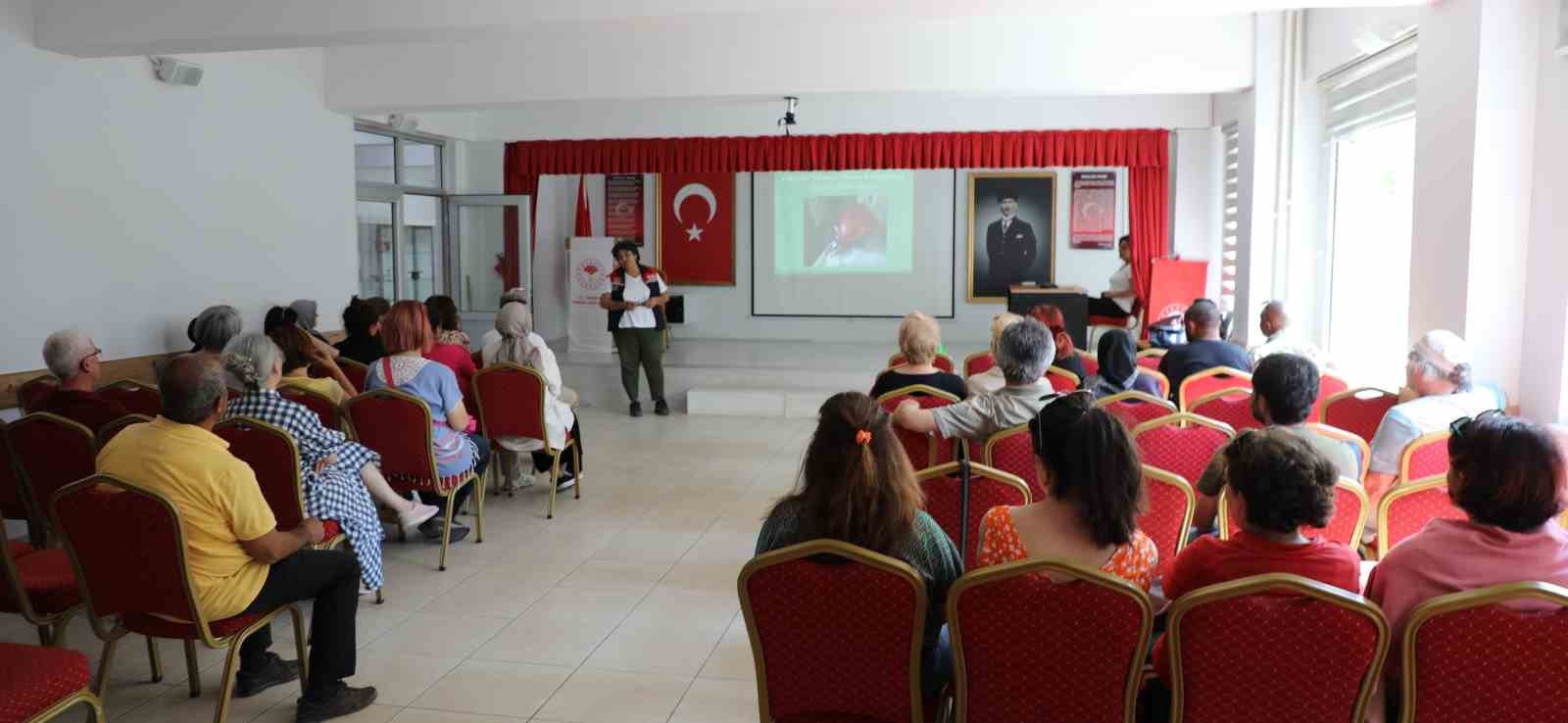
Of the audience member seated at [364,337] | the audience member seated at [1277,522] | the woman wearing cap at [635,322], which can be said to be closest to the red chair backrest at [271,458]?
the audience member seated at [1277,522]

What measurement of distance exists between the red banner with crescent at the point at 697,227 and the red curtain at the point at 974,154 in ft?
8.33

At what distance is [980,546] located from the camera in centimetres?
247

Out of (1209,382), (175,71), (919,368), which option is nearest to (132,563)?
(919,368)

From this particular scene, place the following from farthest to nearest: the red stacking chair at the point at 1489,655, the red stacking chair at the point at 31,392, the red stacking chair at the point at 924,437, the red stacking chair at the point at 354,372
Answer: the red stacking chair at the point at 354,372, the red stacking chair at the point at 31,392, the red stacking chair at the point at 924,437, the red stacking chair at the point at 1489,655

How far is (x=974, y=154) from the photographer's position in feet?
33.6

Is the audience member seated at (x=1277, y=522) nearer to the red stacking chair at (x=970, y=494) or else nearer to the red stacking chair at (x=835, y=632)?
the red stacking chair at (x=835, y=632)

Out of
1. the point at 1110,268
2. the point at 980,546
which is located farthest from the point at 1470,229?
the point at 1110,268

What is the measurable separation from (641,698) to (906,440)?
55.8 inches

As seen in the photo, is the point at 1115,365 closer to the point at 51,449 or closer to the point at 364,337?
the point at 51,449

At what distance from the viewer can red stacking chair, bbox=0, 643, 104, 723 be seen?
2.37m

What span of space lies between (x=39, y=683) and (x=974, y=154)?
29.1ft

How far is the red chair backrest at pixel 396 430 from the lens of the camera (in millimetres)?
4734

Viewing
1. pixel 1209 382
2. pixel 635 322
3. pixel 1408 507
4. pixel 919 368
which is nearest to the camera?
pixel 1408 507

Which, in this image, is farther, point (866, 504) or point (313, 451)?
point (313, 451)
